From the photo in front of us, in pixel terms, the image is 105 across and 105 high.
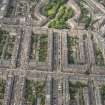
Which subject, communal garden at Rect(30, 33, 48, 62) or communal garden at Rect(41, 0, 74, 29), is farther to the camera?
communal garden at Rect(41, 0, 74, 29)

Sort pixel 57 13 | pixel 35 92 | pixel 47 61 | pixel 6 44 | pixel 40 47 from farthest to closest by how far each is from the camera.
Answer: pixel 57 13, pixel 40 47, pixel 6 44, pixel 47 61, pixel 35 92

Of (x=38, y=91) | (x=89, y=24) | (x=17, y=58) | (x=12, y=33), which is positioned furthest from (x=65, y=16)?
(x=38, y=91)

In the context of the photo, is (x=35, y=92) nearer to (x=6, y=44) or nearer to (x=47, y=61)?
(x=47, y=61)

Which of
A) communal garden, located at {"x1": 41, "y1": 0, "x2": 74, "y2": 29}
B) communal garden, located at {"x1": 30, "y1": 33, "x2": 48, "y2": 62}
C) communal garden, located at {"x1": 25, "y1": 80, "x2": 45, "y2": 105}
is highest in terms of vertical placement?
communal garden, located at {"x1": 41, "y1": 0, "x2": 74, "y2": 29}

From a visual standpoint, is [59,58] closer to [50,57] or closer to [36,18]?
[50,57]

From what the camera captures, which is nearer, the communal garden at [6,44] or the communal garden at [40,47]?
the communal garden at [6,44]

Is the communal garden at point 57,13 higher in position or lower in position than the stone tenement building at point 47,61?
higher

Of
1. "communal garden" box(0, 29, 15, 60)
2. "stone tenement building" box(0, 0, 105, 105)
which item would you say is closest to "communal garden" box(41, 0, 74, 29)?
"stone tenement building" box(0, 0, 105, 105)

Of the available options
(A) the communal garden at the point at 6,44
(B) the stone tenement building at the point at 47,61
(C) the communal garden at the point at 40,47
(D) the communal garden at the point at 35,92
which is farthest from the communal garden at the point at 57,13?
(D) the communal garden at the point at 35,92

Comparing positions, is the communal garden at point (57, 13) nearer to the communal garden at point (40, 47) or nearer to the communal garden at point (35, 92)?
the communal garden at point (40, 47)

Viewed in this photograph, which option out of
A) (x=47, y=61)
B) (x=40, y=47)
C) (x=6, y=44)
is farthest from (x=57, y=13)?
(x=47, y=61)

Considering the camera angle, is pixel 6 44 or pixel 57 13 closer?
pixel 6 44

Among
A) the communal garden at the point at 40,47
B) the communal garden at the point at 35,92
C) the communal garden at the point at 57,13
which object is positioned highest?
the communal garden at the point at 57,13

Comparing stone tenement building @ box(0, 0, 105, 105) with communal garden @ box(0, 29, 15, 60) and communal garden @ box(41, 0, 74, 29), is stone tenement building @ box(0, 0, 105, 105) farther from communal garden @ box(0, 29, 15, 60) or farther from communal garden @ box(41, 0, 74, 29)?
communal garden @ box(41, 0, 74, 29)
